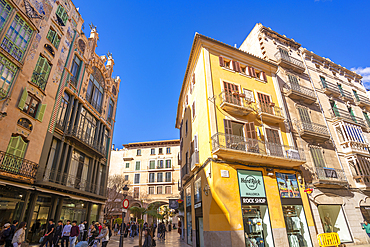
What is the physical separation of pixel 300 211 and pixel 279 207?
1982mm

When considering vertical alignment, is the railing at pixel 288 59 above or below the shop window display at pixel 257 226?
above

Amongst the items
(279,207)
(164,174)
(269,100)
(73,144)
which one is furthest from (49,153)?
(164,174)

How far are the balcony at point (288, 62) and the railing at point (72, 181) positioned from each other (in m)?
21.5

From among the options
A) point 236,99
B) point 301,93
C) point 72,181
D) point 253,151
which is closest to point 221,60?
point 236,99

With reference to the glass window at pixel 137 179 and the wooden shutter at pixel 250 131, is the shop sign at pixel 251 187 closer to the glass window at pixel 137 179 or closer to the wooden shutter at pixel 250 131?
the wooden shutter at pixel 250 131

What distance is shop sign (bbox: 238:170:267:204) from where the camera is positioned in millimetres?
11938

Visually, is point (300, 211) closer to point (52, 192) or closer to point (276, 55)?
point (276, 55)

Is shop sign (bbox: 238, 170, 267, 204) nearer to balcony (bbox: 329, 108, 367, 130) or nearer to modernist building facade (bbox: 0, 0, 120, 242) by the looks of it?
balcony (bbox: 329, 108, 367, 130)

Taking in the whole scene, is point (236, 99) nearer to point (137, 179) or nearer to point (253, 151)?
point (253, 151)

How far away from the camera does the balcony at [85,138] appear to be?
1643 cm

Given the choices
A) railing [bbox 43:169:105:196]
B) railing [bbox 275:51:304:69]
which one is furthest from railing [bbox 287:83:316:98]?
railing [bbox 43:169:105:196]

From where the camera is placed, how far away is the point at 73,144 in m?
16.9

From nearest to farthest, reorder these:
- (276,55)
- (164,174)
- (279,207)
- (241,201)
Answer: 1. (241,201)
2. (279,207)
3. (276,55)
4. (164,174)

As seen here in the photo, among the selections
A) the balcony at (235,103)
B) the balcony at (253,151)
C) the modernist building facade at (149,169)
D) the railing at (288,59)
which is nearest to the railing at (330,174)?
the balcony at (253,151)
